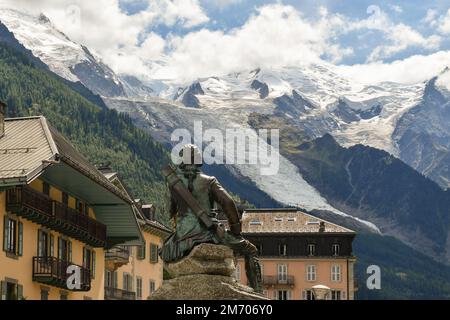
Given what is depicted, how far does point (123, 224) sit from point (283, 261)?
302 ft

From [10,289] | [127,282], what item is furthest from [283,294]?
[10,289]

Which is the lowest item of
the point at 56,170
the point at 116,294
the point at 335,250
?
the point at 116,294

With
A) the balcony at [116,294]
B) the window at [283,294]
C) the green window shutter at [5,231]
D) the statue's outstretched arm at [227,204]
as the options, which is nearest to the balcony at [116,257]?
the balcony at [116,294]

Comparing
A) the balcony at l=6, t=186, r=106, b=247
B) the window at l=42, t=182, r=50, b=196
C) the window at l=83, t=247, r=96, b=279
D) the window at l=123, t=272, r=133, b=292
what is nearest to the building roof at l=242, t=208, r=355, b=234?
the window at l=123, t=272, r=133, b=292

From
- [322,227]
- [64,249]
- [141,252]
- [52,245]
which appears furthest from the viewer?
[322,227]

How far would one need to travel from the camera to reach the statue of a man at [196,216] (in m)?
23.4

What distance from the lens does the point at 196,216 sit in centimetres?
2355

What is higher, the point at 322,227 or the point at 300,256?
the point at 322,227

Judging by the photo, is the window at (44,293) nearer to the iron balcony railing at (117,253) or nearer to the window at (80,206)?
the window at (80,206)

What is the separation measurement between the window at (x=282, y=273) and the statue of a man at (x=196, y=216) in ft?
462

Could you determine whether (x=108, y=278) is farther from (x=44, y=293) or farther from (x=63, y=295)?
(x=44, y=293)

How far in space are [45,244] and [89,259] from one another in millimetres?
9985
